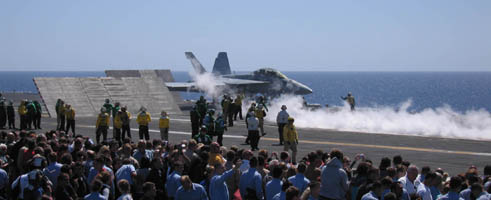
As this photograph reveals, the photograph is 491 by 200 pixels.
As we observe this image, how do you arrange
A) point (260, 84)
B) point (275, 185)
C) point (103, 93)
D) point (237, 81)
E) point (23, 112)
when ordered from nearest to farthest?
point (275, 185), point (23, 112), point (103, 93), point (260, 84), point (237, 81)

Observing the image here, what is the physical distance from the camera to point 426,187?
988cm

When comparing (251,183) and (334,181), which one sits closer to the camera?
(334,181)

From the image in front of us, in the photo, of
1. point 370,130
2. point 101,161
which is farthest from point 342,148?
point 101,161

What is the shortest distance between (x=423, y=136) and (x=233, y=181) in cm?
2090

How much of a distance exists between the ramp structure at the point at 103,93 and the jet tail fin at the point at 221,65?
60.0ft

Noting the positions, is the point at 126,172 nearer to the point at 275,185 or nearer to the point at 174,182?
the point at 174,182

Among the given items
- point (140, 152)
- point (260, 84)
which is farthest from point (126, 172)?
point (260, 84)

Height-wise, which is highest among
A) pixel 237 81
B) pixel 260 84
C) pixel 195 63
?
pixel 195 63

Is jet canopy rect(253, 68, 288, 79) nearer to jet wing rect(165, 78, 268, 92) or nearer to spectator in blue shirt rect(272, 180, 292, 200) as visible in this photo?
jet wing rect(165, 78, 268, 92)

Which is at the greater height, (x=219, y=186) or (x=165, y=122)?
(x=165, y=122)

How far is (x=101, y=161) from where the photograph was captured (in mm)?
10453

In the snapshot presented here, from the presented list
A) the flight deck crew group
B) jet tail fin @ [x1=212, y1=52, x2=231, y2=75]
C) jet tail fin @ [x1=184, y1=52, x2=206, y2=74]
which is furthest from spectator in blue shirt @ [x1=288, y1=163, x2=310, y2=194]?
jet tail fin @ [x1=212, y1=52, x2=231, y2=75]

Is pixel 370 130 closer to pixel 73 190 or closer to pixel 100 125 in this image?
pixel 100 125

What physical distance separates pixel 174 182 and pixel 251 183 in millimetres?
1284
